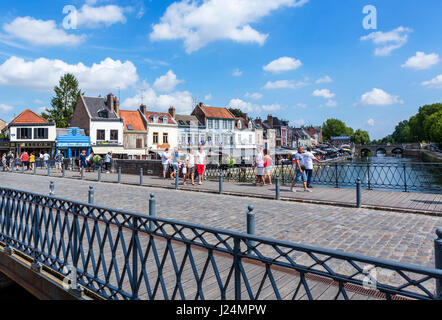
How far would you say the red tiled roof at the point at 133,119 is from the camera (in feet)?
155

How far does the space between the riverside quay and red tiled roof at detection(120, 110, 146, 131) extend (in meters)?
37.1

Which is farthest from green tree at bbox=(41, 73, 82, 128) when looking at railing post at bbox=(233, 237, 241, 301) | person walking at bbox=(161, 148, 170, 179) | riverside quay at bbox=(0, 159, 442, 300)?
railing post at bbox=(233, 237, 241, 301)

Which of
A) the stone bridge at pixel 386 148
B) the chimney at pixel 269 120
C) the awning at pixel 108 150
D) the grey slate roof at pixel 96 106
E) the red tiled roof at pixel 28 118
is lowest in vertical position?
the awning at pixel 108 150

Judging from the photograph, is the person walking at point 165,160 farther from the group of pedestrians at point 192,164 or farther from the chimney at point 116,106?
the chimney at point 116,106

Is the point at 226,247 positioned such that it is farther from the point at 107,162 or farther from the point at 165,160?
the point at 107,162

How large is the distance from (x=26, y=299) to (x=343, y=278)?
32.5 ft

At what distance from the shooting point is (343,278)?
2.05 m

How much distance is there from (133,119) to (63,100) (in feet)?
61.1

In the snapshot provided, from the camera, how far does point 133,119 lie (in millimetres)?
48469

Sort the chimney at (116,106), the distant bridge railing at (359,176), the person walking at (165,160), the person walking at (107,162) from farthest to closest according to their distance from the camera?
the chimney at (116,106) < the person walking at (107,162) < the person walking at (165,160) < the distant bridge railing at (359,176)

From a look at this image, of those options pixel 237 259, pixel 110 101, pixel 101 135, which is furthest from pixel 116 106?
pixel 237 259

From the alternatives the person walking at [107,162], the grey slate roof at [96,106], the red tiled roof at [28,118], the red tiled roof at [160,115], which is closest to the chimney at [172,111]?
the red tiled roof at [160,115]

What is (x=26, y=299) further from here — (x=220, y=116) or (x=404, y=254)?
(x=220, y=116)

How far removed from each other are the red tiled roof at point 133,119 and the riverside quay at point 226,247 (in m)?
37.1
